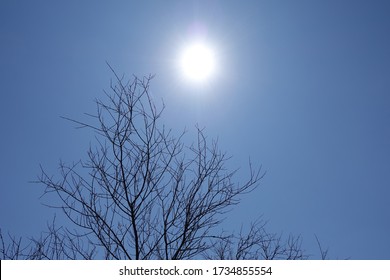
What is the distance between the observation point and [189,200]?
13.5ft

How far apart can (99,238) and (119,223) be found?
1.10 ft

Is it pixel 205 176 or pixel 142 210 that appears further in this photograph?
pixel 205 176

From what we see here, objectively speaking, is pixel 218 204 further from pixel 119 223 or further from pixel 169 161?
pixel 119 223

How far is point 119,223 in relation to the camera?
4305mm

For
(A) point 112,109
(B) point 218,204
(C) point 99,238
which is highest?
(A) point 112,109

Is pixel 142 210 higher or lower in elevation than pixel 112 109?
lower

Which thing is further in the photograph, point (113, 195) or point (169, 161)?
point (169, 161)

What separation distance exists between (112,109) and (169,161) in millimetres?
911
